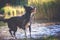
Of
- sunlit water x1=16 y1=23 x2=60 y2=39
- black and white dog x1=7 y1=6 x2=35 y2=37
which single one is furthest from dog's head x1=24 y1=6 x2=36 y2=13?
sunlit water x1=16 y1=23 x2=60 y2=39

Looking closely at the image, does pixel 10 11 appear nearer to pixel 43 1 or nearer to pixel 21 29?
pixel 21 29

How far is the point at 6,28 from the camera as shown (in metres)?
1.74

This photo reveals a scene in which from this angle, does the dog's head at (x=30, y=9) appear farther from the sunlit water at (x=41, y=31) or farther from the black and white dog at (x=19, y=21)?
the sunlit water at (x=41, y=31)

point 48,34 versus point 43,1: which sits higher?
point 43,1

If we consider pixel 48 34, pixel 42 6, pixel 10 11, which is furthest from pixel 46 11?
pixel 10 11

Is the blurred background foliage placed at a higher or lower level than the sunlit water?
higher

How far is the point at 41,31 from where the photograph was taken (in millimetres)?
1779

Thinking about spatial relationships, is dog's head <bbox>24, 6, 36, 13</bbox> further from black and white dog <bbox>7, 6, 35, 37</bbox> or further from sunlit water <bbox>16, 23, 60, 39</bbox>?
sunlit water <bbox>16, 23, 60, 39</bbox>

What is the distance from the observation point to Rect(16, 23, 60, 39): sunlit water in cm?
176

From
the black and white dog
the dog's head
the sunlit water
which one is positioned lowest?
the sunlit water

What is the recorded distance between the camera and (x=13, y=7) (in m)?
1.77

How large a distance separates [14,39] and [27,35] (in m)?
0.14

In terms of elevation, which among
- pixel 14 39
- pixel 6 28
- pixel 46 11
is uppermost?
pixel 46 11

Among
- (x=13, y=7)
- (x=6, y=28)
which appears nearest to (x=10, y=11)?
(x=13, y=7)
